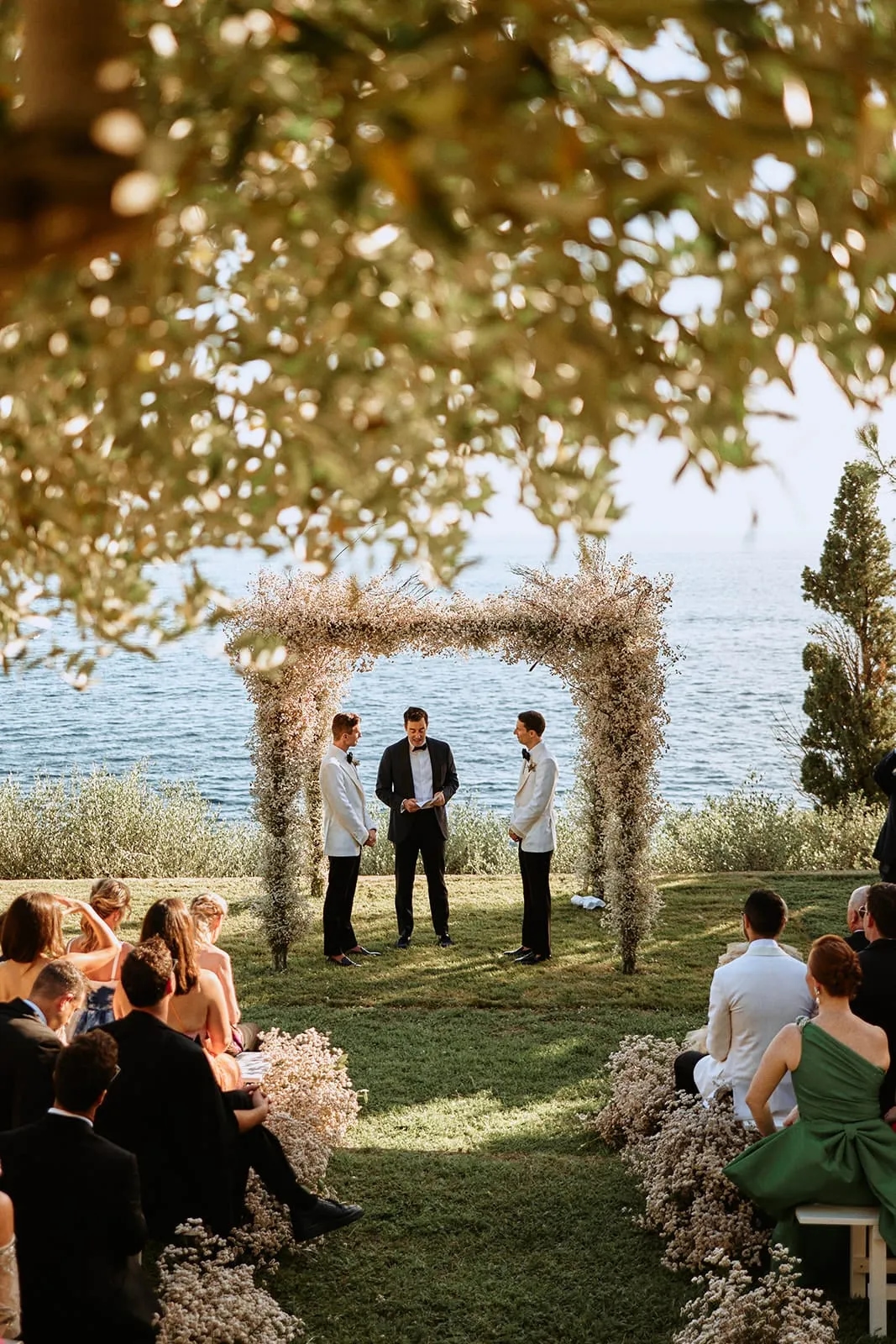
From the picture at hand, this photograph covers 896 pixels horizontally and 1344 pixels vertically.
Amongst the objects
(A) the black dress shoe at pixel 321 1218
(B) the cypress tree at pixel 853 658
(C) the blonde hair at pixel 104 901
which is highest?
(B) the cypress tree at pixel 853 658

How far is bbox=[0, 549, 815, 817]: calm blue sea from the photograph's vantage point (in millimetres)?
35969

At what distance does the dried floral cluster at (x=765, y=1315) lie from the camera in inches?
166

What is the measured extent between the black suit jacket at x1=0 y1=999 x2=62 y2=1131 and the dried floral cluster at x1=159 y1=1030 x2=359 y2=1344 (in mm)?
777

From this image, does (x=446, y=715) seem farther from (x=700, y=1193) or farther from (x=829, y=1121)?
(x=829, y=1121)

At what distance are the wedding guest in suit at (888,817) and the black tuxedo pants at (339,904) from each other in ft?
14.0

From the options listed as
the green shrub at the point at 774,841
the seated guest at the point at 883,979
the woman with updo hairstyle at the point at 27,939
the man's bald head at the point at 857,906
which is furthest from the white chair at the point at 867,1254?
the green shrub at the point at 774,841

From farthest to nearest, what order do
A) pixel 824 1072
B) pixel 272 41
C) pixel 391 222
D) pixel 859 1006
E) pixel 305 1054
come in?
pixel 305 1054
pixel 859 1006
pixel 824 1072
pixel 391 222
pixel 272 41

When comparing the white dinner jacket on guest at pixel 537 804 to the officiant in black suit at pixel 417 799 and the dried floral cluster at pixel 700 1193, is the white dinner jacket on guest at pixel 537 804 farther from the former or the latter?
the dried floral cluster at pixel 700 1193

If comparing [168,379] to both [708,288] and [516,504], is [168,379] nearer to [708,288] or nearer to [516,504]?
[516,504]

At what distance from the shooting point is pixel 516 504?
7.68 feet

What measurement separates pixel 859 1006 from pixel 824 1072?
0.63 meters

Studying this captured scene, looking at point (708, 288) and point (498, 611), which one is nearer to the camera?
point (708, 288)

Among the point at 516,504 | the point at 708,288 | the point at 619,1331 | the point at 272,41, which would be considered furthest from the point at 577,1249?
the point at 272,41

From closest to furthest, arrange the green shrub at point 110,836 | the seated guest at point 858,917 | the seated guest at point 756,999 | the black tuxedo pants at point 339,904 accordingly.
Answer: the seated guest at point 756,999, the seated guest at point 858,917, the black tuxedo pants at point 339,904, the green shrub at point 110,836
